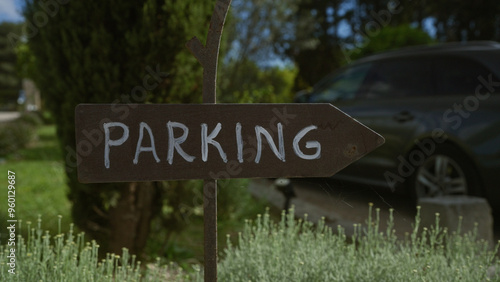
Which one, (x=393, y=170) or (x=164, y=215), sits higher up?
(x=393, y=170)

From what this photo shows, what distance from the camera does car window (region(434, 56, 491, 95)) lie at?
15.4 ft

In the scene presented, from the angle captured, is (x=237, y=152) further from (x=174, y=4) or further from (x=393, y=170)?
(x=393, y=170)

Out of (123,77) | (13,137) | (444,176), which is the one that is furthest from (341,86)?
(13,137)

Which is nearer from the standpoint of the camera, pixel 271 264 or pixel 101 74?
pixel 271 264

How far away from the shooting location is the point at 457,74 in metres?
4.88

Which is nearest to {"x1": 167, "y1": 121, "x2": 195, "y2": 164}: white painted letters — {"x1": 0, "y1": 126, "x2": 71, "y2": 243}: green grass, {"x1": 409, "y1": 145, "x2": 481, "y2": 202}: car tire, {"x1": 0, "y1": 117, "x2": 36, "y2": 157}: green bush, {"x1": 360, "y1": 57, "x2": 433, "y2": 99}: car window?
{"x1": 0, "y1": 126, "x2": 71, "y2": 243}: green grass

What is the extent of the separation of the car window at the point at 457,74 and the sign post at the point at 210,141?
9.81 feet

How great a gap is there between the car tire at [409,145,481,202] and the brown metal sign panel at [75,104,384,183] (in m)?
2.96

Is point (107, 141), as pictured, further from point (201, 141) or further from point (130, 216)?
point (130, 216)

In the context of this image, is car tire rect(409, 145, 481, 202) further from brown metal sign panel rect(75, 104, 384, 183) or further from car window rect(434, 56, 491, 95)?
brown metal sign panel rect(75, 104, 384, 183)

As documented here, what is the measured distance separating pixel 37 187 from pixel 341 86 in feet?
15.6

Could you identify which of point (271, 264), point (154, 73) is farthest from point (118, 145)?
Answer: point (154, 73)

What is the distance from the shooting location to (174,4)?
3506mm

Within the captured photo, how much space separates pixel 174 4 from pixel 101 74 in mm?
667
